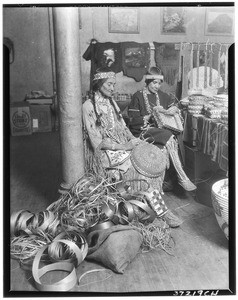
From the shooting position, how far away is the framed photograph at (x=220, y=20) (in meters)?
2.90

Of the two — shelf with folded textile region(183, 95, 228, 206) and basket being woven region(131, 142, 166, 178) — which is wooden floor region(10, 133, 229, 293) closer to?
shelf with folded textile region(183, 95, 228, 206)

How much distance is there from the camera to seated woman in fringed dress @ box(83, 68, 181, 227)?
3506mm

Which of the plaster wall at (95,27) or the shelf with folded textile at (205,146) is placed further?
the shelf with folded textile at (205,146)

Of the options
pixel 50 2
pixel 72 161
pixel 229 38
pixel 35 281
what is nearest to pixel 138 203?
pixel 72 161

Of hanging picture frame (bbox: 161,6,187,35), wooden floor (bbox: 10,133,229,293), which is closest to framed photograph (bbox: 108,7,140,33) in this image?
hanging picture frame (bbox: 161,6,187,35)

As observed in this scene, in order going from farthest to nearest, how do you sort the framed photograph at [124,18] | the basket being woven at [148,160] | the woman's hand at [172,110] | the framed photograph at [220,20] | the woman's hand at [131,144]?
the woman's hand at [172,110] < the woman's hand at [131,144] < the basket being woven at [148,160] < the framed photograph at [124,18] < the framed photograph at [220,20]

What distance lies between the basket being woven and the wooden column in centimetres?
55

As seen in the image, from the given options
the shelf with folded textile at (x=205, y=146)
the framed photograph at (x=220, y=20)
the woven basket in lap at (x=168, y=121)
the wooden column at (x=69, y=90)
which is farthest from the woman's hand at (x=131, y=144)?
the framed photograph at (x=220, y=20)

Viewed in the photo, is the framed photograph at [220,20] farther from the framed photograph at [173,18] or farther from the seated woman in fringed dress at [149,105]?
the seated woman in fringed dress at [149,105]

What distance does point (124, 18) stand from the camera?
3.23 metres

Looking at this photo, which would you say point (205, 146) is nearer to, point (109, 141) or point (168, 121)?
point (168, 121)

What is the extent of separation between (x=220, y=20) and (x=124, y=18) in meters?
0.86

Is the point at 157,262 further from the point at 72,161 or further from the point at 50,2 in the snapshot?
the point at 50,2

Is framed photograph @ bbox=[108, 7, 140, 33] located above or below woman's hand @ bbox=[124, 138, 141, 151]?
above
